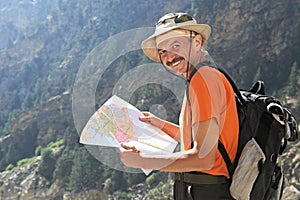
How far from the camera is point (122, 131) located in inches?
65.3

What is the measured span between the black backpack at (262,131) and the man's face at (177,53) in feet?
0.48

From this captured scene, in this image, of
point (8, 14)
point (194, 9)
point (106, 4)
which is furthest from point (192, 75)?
point (8, 14)

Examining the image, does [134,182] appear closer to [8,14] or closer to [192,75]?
[192,75]

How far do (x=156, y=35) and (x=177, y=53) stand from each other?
0.11 meters

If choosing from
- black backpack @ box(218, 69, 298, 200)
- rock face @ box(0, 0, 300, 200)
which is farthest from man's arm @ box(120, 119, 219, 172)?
rock face @ box(0, 0, 300, 200)

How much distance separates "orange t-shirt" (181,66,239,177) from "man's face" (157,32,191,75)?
0.28 feet

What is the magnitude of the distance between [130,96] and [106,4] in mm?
62961

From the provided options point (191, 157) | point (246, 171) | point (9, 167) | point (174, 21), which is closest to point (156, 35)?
point (174, 21)

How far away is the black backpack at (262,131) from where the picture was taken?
4.90ft

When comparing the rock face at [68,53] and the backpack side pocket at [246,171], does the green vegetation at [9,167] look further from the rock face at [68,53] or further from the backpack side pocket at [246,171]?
the backpack side pocket at [246,171]

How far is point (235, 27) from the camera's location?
1471 inches

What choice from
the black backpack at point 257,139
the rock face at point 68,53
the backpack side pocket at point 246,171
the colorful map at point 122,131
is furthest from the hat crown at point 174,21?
the rock face at point 68,53

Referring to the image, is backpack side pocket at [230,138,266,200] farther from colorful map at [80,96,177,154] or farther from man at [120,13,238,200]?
colorful map at [80,96,177,154]

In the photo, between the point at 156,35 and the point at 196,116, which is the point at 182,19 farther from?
the point at 196,116
